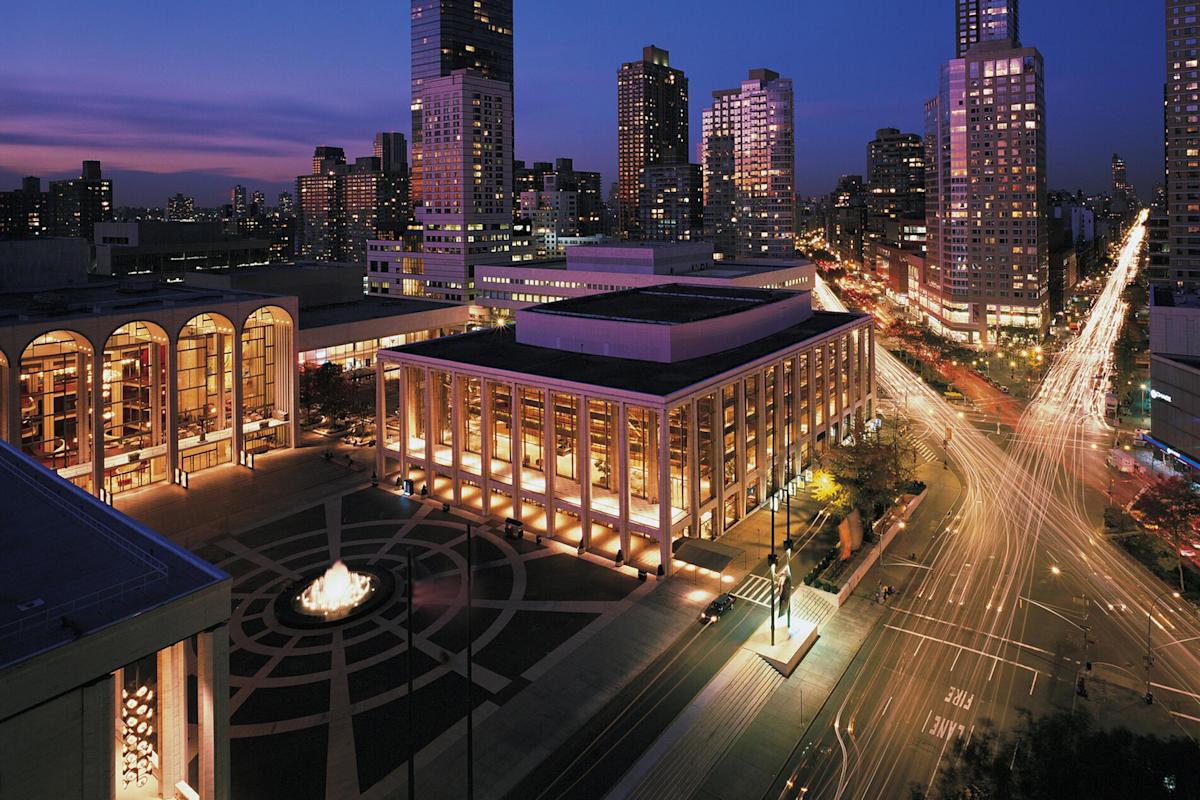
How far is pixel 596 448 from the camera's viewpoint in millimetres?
54156

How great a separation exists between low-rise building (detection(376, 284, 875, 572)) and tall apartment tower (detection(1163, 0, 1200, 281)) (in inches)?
3757

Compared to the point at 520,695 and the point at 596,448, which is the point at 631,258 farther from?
the point at 520,695

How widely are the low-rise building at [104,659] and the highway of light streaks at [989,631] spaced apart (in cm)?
2310

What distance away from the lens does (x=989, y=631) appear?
4238cm

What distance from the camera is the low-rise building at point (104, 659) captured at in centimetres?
1786

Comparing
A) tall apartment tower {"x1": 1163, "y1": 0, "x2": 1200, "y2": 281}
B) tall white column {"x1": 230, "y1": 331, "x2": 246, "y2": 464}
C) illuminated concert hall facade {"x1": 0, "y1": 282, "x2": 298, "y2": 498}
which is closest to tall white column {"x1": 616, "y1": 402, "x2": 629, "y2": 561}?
illuminated concert hall facade {"x1": 0, "y1": 282, "x2": 298, "y2": 498}

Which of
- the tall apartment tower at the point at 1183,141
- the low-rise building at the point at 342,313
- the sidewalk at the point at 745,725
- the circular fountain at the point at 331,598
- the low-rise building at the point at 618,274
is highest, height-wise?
the tall apartment tower at the point at 1183,141

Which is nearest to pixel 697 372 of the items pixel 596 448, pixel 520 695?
pixel 596 448

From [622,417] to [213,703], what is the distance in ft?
106

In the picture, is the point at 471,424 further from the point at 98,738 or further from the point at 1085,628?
the point at 1085,628

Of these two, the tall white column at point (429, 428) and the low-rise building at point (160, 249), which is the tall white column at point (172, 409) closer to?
the tall white column at point (429, 428)

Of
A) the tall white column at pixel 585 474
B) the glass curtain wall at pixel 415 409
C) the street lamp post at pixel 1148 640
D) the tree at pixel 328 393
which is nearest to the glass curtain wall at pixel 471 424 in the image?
the glass curtain wall at pixel 415 409

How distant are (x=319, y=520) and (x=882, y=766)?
43.6 meters

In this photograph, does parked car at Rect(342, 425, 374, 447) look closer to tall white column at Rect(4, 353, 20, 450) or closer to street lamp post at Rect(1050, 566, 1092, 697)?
tall white column at Rect(4, 353, 20, 450)
